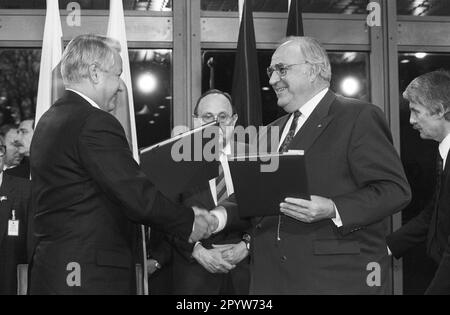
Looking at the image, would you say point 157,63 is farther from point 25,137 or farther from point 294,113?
point 294,113

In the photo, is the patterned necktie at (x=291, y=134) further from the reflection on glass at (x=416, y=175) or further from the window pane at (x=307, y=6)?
the reflection on glass at (x=416, y=175)

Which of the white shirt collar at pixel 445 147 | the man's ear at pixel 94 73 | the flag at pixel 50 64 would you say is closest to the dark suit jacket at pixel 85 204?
the man's ear at pixel 94 73

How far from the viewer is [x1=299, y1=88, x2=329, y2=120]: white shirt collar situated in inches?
121

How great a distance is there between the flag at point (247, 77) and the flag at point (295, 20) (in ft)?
0.96

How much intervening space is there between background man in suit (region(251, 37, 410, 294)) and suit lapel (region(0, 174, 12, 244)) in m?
2.23

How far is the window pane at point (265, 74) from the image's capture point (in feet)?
17.4

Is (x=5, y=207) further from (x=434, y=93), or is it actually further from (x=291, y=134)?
(x=434, y=93)

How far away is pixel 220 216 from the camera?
350 cm

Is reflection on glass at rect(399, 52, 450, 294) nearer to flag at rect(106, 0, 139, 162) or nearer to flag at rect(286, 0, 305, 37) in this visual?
flag at rect(286, 0, 305, 37)

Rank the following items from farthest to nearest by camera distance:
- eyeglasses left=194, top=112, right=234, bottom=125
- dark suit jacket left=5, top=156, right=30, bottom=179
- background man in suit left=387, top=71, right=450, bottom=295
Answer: dark suit jacket left=5, top=156, right=30, bottom=179, eyeglasses left=194, top=112, right=234, bottom=125, background man in suit left=387, top=71, right=450, bottom=295

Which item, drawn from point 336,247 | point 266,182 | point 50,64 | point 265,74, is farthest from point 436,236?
point 50,64

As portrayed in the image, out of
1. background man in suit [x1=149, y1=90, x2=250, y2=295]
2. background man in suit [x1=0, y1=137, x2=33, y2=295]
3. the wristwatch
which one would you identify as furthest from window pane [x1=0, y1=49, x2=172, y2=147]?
the wristwatch

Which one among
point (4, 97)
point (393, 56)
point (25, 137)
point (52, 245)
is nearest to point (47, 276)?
point (52, 245)

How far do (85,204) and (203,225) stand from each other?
70 centimetres
